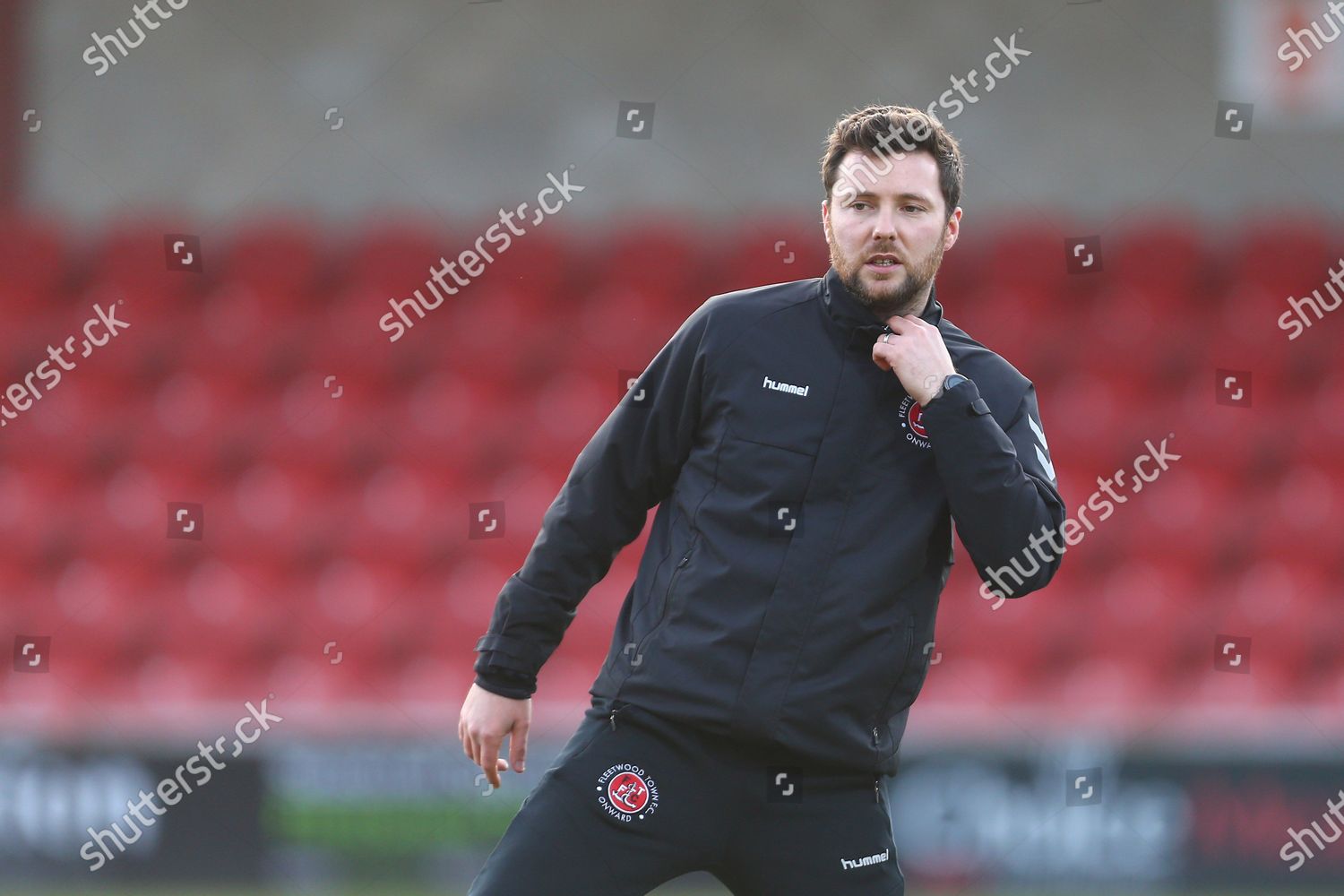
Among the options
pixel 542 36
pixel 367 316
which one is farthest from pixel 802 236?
pixel 367 316

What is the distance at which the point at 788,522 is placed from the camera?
2434 mm

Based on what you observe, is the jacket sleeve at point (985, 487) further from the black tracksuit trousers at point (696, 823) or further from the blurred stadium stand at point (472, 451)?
the blurred stadium stand at point (472, 451)

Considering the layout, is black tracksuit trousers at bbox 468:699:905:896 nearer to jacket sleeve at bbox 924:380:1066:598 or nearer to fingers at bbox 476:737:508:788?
fingers at bbox 476:737:508:788

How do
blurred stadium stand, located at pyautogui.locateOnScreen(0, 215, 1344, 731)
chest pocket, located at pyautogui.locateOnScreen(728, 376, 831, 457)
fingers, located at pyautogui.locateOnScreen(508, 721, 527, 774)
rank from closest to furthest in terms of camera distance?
chest pocket, located at pyautogui.locateOnScreen(728, 376, 831, 457) < fingers, located at pyautogui.locateOnScreen(508, 721, 527, 774) < blurred stadium stand, located at pyautogui.locateOnScreen(0, 215, 1344, 731)

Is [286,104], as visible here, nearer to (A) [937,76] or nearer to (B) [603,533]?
(A) [937,76]

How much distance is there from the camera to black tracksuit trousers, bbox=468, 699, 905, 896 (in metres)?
2.40

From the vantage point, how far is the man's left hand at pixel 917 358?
94.7 inches

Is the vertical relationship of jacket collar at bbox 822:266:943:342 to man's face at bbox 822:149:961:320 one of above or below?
below

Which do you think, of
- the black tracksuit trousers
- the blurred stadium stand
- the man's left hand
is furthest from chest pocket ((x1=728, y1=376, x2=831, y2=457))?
the blurred stadium stand

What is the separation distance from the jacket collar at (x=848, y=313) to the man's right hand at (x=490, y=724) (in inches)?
32.2

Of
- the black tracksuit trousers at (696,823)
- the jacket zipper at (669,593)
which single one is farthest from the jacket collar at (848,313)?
the black tracksuit trousers at (696,823)

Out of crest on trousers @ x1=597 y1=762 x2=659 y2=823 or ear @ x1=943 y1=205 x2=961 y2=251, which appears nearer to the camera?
crest on trousers @ x1=597 y1=762 x2=659 y2=823

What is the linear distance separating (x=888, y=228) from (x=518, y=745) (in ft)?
3.49

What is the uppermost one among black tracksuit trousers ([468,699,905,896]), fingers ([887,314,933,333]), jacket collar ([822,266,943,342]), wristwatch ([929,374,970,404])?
jacket collar ([822,266,943,342])
